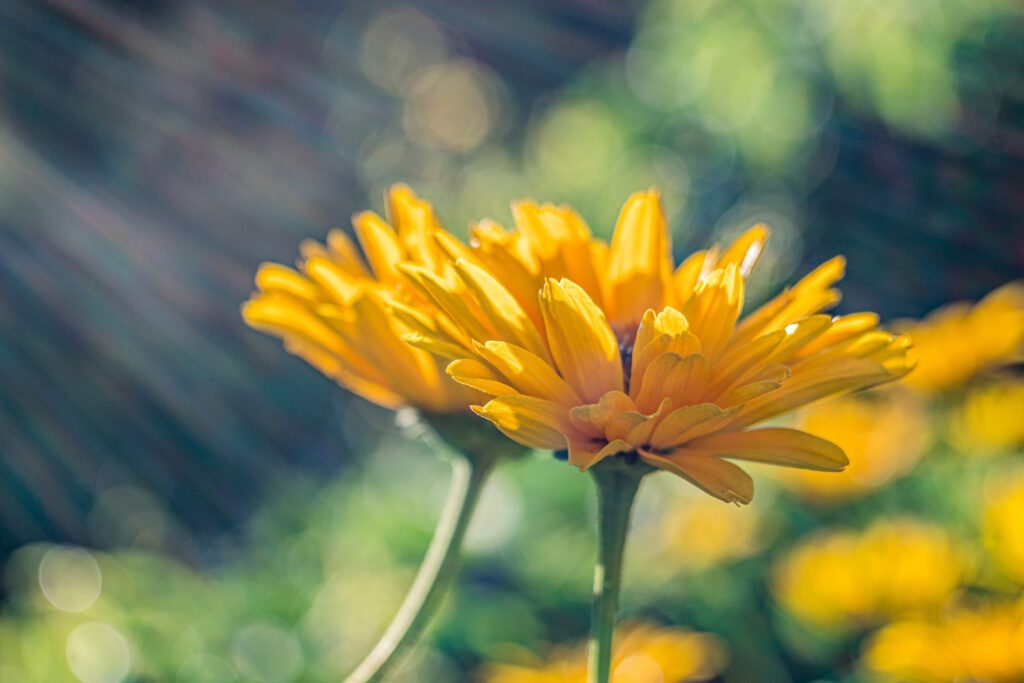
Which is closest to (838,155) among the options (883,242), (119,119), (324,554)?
(883,242)

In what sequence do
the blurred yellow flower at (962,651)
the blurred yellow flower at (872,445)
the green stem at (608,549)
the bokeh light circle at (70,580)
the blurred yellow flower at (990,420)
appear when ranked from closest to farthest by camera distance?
the green stem at (608,549)
the blurred yellow flower at (962,651)
the blurred yellow flower at (990,420)
the blurred yellow flower at (872,445)
the bokeh light circle at (70,580)

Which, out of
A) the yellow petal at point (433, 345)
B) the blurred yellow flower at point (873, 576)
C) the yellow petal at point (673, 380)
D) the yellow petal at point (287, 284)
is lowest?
the yellow petal at point (433, 345)

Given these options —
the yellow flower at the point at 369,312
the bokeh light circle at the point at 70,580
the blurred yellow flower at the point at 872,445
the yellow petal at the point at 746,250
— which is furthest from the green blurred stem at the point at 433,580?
the bokeh light circle at the point at 70,580

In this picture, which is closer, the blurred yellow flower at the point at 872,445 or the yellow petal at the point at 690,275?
the yellow petal at the point at 690,275

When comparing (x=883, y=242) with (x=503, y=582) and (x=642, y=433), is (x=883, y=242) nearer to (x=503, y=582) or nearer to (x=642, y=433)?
(x=503, y=582)

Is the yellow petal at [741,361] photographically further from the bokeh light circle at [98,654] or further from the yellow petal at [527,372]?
the bokeh light circle at [98,654]

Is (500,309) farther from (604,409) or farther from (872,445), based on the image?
(872,445)
